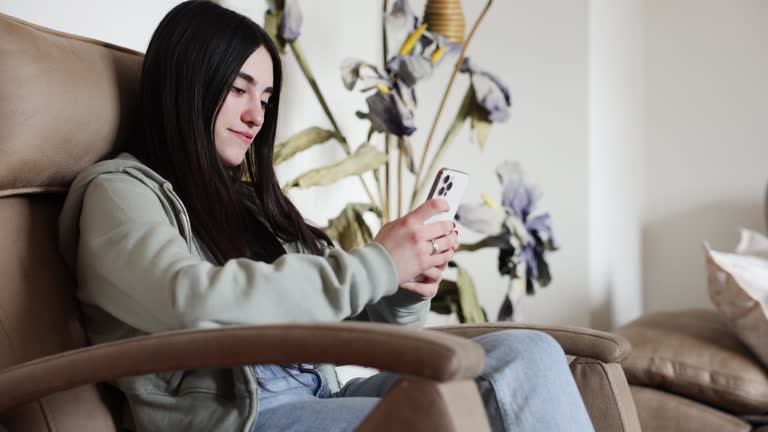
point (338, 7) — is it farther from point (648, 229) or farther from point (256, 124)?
point (648, 229)

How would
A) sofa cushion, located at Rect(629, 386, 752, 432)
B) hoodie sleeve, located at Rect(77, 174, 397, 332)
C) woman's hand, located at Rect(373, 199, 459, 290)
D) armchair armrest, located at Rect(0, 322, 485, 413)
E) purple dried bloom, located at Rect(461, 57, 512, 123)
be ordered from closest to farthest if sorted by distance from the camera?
armchair armrest, located at Rect(0, 322, 485, 413)
hoodie sleeve, located at Rect(77, 174, 397, 332)
woman's hand, located at Rect(373, 199, 459, 290)
sofa cushion, located at Rect(629, 386, 752, 432)
purple dried bloom, located at Rect(461, 57, 512, 123)

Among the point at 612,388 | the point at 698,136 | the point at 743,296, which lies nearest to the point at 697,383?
the point at 743,296

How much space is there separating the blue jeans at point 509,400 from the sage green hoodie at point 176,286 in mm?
64

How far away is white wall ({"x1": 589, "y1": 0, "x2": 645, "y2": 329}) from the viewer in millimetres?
2447

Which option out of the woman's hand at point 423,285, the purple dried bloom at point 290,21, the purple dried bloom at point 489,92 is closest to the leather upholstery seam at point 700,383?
the purple dried bloom at point 489,92

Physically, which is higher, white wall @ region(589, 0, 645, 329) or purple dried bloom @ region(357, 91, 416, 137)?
purple dried bloom @ region(357, 91, 416, 137)

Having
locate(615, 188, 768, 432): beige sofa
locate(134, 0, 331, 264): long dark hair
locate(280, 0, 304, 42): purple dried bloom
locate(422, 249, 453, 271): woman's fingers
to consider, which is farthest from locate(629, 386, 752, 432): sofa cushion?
locate(280, 0, 304, 42): purple dried bloom

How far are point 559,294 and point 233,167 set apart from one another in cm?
145

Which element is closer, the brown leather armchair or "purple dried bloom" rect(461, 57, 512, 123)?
the brown leather armchair

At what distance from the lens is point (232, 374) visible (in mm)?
918

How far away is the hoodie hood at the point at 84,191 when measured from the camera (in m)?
0.97

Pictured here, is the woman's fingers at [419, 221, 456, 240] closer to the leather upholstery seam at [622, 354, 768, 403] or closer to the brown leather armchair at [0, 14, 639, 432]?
the brown leather armchair at [0, 14, 639, 432]

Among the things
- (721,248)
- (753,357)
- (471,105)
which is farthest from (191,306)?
(721,248)

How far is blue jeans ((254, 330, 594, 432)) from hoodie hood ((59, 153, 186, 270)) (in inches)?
9.0
